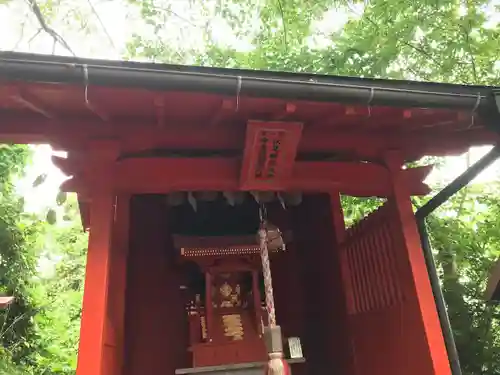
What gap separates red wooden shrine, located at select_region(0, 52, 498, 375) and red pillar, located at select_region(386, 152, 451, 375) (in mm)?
11

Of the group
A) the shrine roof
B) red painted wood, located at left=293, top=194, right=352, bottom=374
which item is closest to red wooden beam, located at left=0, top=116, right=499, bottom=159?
the shrine roof

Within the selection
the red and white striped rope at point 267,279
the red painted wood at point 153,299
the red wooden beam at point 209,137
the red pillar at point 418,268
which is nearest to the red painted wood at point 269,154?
the red wooden beam at point 209,137

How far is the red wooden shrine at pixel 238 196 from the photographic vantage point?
9.43 ft

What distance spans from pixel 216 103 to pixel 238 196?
0.90 m

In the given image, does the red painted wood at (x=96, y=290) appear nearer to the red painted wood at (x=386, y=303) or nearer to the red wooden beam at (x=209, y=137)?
the red wooden beam at (x=209, y=137)

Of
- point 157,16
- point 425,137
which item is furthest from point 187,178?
point 157,16

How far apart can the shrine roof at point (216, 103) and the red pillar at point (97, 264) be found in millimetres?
225

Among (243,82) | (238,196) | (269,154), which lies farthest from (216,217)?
(243,82)

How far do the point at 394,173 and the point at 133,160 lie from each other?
209 cm

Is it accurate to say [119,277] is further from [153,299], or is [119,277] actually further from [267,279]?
[267,279]

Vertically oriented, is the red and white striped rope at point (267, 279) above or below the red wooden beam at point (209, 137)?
below

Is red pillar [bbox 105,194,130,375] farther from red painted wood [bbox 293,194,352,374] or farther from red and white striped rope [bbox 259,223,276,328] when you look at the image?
red painted wood [bbox 293,194,352,374]

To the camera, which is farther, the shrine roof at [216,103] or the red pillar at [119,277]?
the red pillar at [119,277]

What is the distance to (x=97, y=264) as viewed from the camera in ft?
9.74
